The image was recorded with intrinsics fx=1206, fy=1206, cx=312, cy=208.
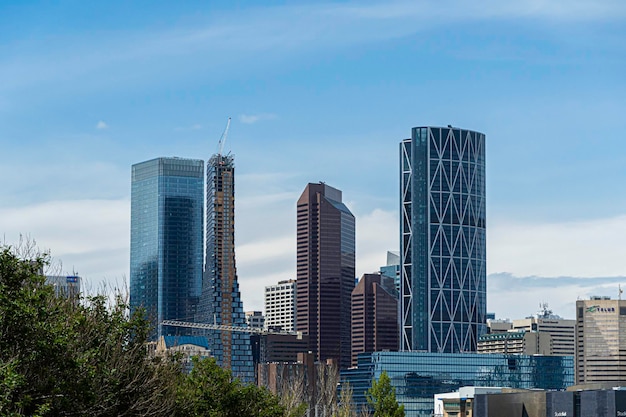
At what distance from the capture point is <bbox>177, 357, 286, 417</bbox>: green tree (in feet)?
235

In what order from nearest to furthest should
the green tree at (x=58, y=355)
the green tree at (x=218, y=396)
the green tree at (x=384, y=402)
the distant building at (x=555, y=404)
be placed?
the green tree at (x=58, y=355) < the green tree at (x=218, y=396) < the green tree at (x=384, y=402) < the distant building at (x=555, y=404)

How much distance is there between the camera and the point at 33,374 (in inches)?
1672

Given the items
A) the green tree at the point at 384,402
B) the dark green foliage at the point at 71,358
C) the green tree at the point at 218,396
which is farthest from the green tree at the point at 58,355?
the green tree at the point at 384,402

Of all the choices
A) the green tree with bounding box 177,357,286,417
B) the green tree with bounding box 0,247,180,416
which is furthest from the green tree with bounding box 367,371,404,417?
the green tree with bounding box 0,247,180,416

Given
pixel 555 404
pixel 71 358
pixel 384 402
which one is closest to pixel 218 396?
pixel 384 402

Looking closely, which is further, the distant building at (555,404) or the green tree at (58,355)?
the distant building at (555,404)

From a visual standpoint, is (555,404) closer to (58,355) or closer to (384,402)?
(384,402)

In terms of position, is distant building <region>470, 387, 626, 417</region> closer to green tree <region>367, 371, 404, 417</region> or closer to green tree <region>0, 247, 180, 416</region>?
green tree <region>367, 371, 404, 417</region>

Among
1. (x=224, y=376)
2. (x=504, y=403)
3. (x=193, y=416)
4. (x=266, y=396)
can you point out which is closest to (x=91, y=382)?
(x=193, y=416)

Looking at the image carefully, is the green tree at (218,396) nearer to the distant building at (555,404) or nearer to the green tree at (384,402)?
the green tree at (384,402)

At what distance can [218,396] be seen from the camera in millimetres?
73062

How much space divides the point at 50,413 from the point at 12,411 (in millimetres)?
4148

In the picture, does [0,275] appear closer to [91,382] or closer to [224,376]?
[91,382]

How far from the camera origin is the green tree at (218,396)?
71.5m
